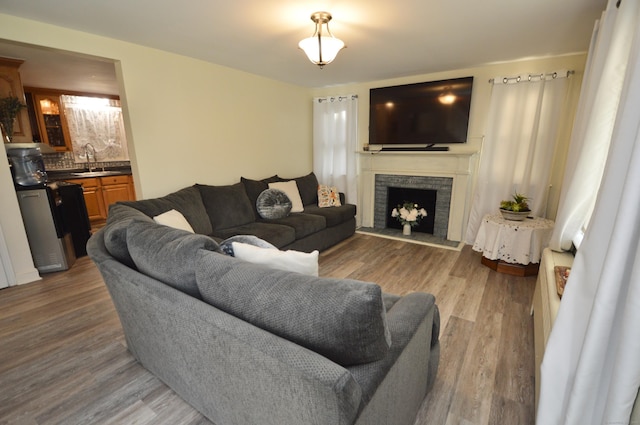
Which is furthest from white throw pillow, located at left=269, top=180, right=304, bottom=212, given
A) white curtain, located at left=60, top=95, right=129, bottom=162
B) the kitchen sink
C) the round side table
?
white curtain, located at left=60, top=95, right=129, bottom=162

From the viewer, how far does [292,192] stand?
3990 millimetres

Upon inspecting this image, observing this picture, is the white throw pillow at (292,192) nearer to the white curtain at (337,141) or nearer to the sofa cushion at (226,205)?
the sofa cushion at (226,205)

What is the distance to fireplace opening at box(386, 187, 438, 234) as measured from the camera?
435 cm

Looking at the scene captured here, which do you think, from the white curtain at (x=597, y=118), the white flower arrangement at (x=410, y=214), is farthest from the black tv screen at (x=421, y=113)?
the white curtain at (x=597, y=118)

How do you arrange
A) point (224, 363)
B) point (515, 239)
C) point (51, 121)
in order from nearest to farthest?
1. point (224, 363)
2. point (515, 239)
3. point (51, 121)

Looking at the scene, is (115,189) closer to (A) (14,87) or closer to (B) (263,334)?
(A) (14,87)

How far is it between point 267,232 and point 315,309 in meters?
2.29

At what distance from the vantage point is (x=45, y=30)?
2.29m

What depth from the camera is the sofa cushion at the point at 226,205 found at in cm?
319

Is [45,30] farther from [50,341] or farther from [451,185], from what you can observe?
[451,185]

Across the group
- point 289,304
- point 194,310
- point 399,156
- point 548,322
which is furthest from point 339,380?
point 399,156

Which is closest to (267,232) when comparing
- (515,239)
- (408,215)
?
(408,215)

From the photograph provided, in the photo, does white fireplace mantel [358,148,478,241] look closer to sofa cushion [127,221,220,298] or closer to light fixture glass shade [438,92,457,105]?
light fixture glass shade [438,92,457,105]

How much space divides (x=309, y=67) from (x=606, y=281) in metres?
3.55
